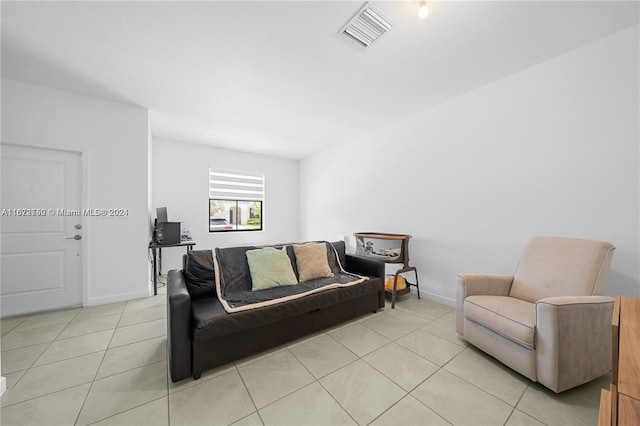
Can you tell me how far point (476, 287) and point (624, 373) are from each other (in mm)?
1604

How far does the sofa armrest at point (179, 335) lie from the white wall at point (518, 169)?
2.99 metres

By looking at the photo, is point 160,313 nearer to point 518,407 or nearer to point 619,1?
point 518,407

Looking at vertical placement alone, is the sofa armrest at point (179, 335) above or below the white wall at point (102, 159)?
below

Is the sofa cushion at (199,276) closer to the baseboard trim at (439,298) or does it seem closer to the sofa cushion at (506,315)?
the sofa cushion at (506,315)

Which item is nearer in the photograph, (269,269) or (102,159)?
(269,269)

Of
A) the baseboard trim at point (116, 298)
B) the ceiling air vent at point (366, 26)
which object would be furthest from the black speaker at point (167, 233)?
the ceiling air vent at point (366, 26)

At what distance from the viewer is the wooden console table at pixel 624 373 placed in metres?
0.54

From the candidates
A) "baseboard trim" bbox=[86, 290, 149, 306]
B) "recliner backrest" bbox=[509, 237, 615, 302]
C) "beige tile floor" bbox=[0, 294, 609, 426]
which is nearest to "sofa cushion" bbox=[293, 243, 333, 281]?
"beige tile floor" bbox=[0, 294, 609, 426]

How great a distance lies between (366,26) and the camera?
1926 mm

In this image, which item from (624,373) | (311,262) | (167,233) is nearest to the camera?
(624,373)

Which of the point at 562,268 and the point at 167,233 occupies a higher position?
the point at 167,233

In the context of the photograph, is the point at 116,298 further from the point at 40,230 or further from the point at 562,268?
the point at 562,268

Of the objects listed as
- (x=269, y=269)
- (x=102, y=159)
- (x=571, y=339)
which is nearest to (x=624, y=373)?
(x=571, y=339)

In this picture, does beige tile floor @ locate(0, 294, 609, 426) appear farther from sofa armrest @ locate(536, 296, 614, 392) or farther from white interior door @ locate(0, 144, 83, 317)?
white interior door @ locate(0, 144, 83, 317)
